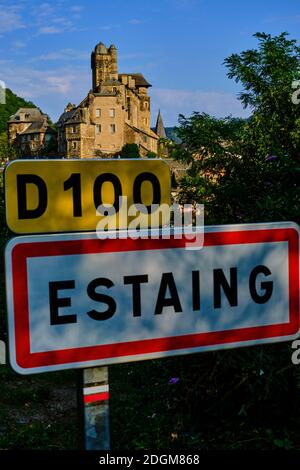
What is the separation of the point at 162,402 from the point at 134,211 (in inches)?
224

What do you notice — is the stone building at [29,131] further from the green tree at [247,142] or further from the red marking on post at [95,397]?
the red marking on post at [95,397]

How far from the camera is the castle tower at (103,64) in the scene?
436ft

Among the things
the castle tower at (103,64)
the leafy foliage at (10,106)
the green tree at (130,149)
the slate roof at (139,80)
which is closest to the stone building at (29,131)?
the leafy foliage at (10,106)

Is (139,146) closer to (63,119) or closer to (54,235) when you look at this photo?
(63,119)

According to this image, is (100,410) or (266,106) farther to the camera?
(266,106)

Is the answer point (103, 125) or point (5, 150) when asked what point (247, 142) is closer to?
point (103, 125)

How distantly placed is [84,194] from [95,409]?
61cm

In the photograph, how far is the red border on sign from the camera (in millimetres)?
1393

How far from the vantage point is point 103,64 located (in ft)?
441

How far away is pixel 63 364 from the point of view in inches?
55.7

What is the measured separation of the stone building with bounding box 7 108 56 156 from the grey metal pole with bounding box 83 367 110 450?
400 ft

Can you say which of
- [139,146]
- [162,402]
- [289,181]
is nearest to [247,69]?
[289,181]

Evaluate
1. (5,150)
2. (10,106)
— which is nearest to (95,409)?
(5,150)
